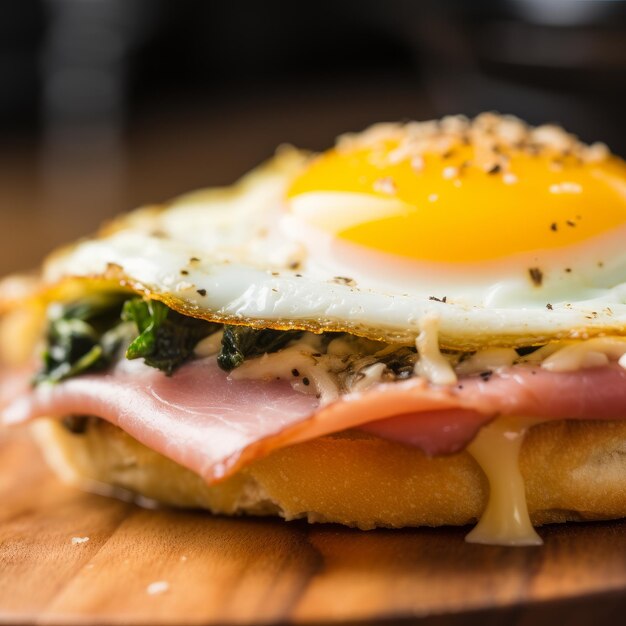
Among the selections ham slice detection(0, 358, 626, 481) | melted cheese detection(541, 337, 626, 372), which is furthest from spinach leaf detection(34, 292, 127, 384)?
melted cheese detection(541, 337, 626, 372)

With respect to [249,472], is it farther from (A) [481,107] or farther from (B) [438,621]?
(A) [481,107]

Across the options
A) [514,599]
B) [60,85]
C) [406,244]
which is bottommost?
[60,85]

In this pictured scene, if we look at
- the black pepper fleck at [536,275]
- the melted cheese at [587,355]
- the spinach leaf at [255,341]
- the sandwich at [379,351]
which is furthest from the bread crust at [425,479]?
the black pepper fleck at [536,275]

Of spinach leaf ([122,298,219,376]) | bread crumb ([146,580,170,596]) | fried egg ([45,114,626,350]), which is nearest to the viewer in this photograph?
bread crumb ([146,580,170,596])

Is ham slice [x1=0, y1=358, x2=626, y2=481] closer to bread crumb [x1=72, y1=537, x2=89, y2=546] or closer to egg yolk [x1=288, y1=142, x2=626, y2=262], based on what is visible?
bread crumb [x1=72, y1=537, x2=89, y2=546]

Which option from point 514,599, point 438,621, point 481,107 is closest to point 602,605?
point 514,599

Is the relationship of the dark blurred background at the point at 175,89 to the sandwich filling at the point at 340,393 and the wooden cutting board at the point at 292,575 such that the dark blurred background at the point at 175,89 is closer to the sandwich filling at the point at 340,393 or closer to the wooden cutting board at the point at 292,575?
the sandwich filling at the point at 340,393
